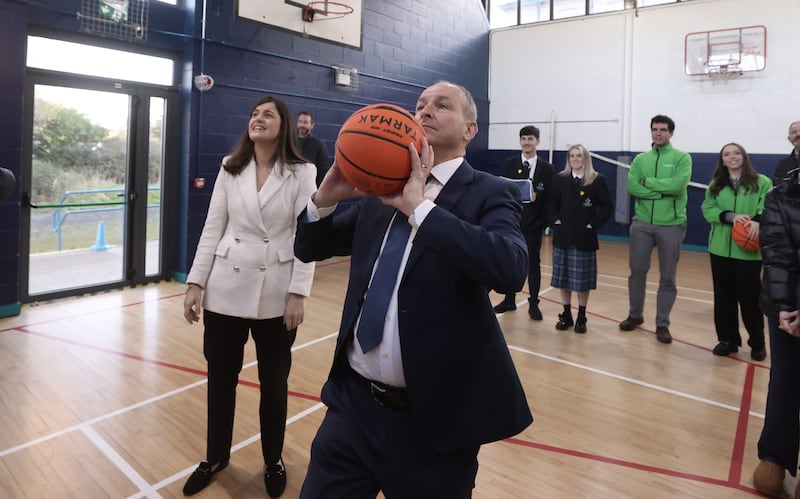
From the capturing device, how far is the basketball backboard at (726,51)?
9.27m

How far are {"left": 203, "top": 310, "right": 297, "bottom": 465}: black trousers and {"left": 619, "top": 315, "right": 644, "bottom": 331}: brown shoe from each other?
12.1 ft

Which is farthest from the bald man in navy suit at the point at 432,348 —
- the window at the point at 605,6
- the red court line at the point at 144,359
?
the window at the point at 605,6

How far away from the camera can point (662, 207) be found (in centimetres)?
471

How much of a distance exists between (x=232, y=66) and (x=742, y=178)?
5685 mm

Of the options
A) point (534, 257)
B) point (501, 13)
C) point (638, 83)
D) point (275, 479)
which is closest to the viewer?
point (275, 479)

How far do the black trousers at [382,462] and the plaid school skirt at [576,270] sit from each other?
3818mm

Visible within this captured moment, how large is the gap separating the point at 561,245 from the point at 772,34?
7.21 meters

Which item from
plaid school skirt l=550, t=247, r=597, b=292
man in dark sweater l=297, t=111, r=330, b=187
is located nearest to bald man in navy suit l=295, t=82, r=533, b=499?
plaid school skirt l=550, t=247, r=597, b=292

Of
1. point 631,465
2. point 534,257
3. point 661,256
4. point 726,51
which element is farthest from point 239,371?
point 726,51

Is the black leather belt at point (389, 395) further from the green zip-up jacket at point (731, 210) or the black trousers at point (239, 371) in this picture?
the green zip-up jacket at point (731, 210)

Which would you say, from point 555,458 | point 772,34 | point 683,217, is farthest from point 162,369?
point 772,34

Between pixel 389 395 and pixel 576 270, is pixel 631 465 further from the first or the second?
pixel 576 270

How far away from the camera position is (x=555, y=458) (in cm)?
280

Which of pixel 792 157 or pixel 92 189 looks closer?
pixel 792 157
